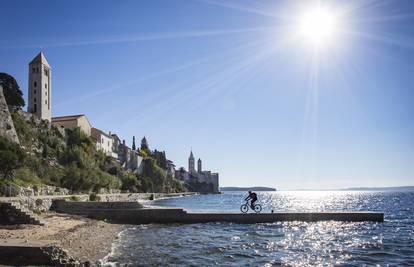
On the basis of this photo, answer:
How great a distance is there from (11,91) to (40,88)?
10.4 m

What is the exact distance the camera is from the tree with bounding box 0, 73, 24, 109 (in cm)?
7458

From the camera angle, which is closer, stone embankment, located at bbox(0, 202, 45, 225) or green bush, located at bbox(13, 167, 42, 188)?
stone embankment, located at bbox(0, 202, 45, 225)

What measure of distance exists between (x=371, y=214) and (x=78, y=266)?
29543 mm

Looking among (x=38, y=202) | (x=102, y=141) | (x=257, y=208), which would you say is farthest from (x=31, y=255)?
(x=102, y=141)

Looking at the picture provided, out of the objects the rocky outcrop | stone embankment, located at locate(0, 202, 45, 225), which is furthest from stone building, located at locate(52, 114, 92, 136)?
stone embankment, located at locate(0, 202, 45, 225)

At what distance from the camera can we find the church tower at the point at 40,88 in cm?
8531

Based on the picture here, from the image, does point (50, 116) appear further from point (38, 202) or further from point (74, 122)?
point (38, 202)

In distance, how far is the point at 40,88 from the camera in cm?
8594

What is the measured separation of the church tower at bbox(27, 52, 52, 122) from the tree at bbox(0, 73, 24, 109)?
800 cm

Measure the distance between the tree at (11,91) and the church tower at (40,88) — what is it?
315 inches

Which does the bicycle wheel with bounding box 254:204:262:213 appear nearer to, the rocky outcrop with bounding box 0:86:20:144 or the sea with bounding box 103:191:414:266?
the sea with bounding box 103:191:414:266

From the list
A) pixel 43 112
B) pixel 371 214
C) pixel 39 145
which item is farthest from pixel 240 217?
pixel 43 112

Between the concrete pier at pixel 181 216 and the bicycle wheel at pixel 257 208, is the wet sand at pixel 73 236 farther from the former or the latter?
the bicycle wheel at pixel 257 208

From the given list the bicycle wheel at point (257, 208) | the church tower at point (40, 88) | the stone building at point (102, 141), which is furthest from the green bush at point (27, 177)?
the stone building at point (102, 141)
